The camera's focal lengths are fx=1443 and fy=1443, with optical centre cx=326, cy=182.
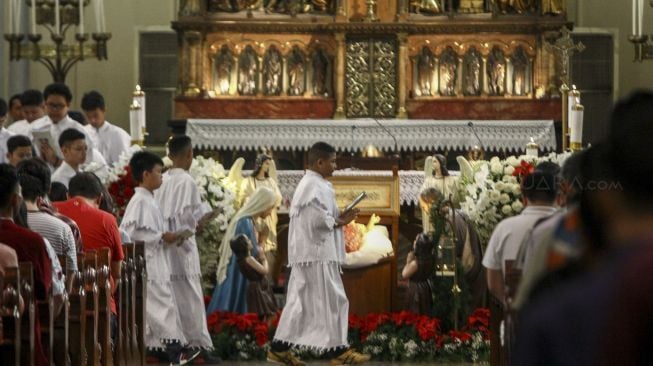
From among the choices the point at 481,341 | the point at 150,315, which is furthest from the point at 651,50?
the point at 150,315

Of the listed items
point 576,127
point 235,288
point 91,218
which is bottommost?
point 235,288

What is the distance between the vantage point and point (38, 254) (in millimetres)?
6836

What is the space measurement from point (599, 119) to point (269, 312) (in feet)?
27.4

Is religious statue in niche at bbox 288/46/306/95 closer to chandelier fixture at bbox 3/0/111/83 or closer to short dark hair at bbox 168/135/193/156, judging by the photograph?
chandelier fixture at bbox 3/0/111/83

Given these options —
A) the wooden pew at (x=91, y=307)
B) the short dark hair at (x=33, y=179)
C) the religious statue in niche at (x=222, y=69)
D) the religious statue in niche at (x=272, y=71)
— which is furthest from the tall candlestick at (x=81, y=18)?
the short dark hair at (x=33, y=179)

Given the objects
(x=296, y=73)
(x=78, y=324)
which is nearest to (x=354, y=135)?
(x=296, y=73)

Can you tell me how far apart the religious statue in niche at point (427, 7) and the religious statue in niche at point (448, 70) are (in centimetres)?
49

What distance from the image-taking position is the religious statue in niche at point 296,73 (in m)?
17.6

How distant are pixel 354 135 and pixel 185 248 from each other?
5577 millimetres

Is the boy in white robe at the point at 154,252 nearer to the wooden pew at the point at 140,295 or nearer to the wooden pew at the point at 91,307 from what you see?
the wooden pew at the point at 140,295

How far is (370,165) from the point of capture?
1566 cm

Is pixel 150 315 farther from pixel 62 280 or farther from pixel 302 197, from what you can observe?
pixel 62 280

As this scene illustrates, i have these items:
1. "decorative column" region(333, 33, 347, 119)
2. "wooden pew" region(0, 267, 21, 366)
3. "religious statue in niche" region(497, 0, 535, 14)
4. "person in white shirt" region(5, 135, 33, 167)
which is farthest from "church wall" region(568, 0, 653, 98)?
"wooden pew" region(0, 267, 21, 366)

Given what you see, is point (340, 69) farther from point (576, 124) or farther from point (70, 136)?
point (70, 136)
